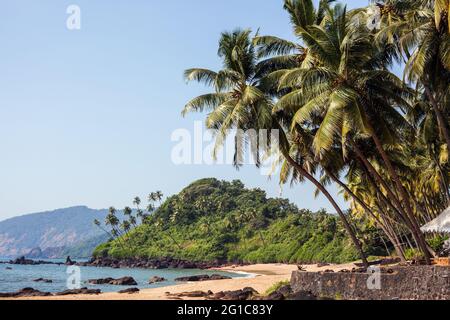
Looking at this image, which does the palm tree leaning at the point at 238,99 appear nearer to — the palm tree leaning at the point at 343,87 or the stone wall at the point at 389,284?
the palm tree leaning at the point at 343,87

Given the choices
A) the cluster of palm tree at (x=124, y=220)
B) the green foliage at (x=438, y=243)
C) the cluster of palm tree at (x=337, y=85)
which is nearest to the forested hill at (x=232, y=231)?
the cluster of palm tree at (x=124, y=220)

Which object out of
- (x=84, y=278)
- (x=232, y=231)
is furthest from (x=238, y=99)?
(x=232, y=231)

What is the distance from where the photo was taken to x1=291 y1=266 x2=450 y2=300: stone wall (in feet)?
51.0

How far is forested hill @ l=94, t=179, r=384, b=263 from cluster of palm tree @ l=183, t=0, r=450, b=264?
1709 inches

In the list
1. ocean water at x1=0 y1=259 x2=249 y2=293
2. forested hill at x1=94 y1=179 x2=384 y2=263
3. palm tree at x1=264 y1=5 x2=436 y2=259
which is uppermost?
palm tree at x1=264 y1=5 x2=436 y2=259

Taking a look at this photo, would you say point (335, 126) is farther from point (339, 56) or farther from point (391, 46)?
point (391, 46)

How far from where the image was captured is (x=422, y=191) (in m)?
38.9

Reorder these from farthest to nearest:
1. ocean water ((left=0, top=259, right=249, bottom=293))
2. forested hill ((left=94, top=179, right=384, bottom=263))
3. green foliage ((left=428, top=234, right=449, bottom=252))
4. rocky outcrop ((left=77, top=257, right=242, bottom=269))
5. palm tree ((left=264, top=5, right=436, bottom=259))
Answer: rocky outcrop ((left=77, top=257, right=242, bottom=269))
forested hill ((left=94, top=179, right=384, bottom=263))
ocean water ((left=0, top=259, right=249, bottom=293))
green foliage ((left=428, top=234, right=449, bottom=252))
palm tree ((left=264, top=5, right=436, bottom=259))

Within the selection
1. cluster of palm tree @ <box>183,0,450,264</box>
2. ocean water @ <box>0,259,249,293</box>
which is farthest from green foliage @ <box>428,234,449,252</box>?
ocean water @ <box>0,259,249,293</box>

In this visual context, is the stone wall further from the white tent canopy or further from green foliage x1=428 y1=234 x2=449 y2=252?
green foliage x1=428 y1=234 x2=449 y2=252

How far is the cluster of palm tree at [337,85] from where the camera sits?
1811 centimetres

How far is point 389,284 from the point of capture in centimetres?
1694

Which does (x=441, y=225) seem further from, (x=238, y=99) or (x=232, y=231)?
(x=232, y=231)

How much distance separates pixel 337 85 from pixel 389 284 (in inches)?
283
